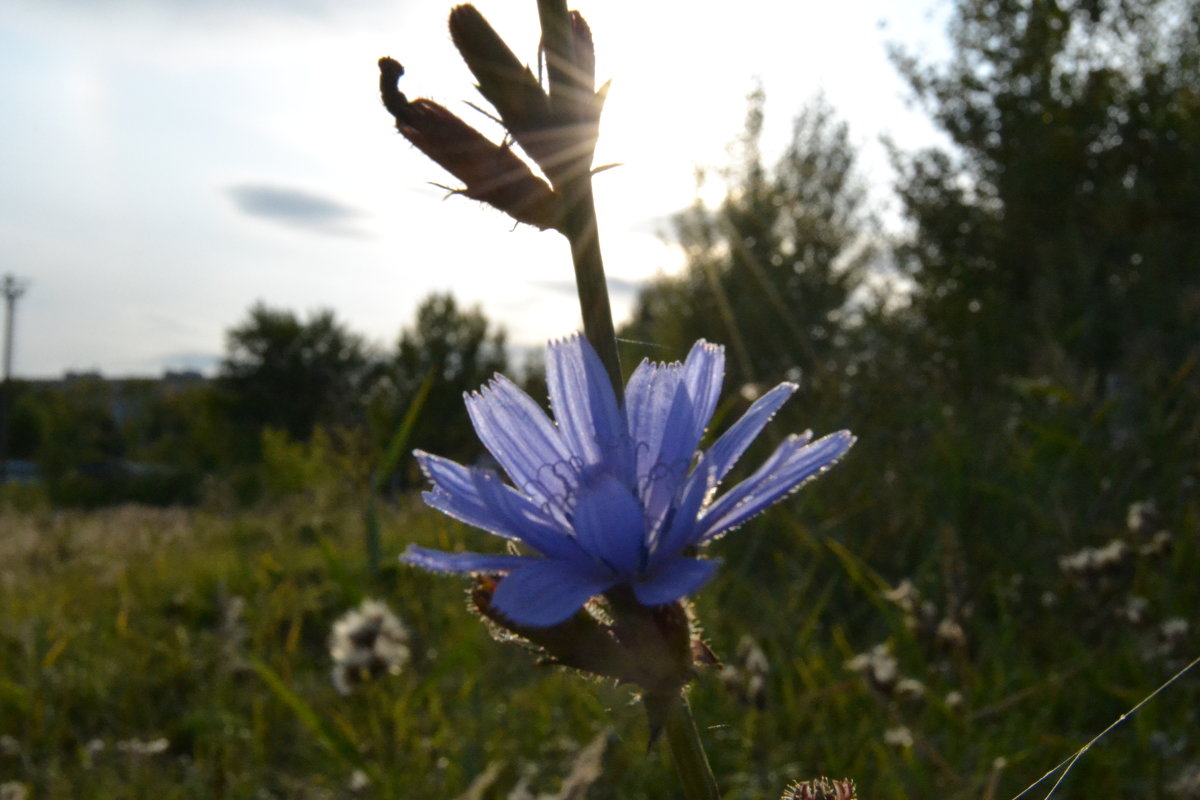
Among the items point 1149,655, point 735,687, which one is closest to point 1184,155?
point 1149,655

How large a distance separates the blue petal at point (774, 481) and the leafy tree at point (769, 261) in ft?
27.8

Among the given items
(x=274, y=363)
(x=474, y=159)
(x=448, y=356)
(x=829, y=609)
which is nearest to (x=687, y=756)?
(x=474, y=159)

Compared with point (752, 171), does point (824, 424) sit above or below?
below

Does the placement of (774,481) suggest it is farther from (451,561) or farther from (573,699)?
(573,699)

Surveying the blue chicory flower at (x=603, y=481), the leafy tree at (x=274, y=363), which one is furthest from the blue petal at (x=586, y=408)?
the leafy tree at (x=274, y=363)

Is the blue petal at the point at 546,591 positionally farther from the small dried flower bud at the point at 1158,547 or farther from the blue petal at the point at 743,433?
the small dried flower bud at the point at 1158,547

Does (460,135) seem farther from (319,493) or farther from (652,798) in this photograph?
(319,493)

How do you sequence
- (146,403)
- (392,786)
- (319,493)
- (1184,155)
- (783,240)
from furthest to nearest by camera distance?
1. (146,403)
2. (783,240)
3. (1184,155)
4. (319,493)
5. (392,786)

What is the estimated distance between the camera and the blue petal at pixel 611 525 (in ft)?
2.25

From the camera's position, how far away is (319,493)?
6062 mm

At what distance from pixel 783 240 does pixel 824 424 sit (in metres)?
6.99

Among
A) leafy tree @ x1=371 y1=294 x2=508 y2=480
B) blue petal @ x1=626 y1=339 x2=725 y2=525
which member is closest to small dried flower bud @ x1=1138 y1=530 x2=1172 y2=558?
blue petal @ x1=626 y1=339 x2=725 y2=525

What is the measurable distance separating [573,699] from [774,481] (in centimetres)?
265

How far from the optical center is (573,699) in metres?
3.16
